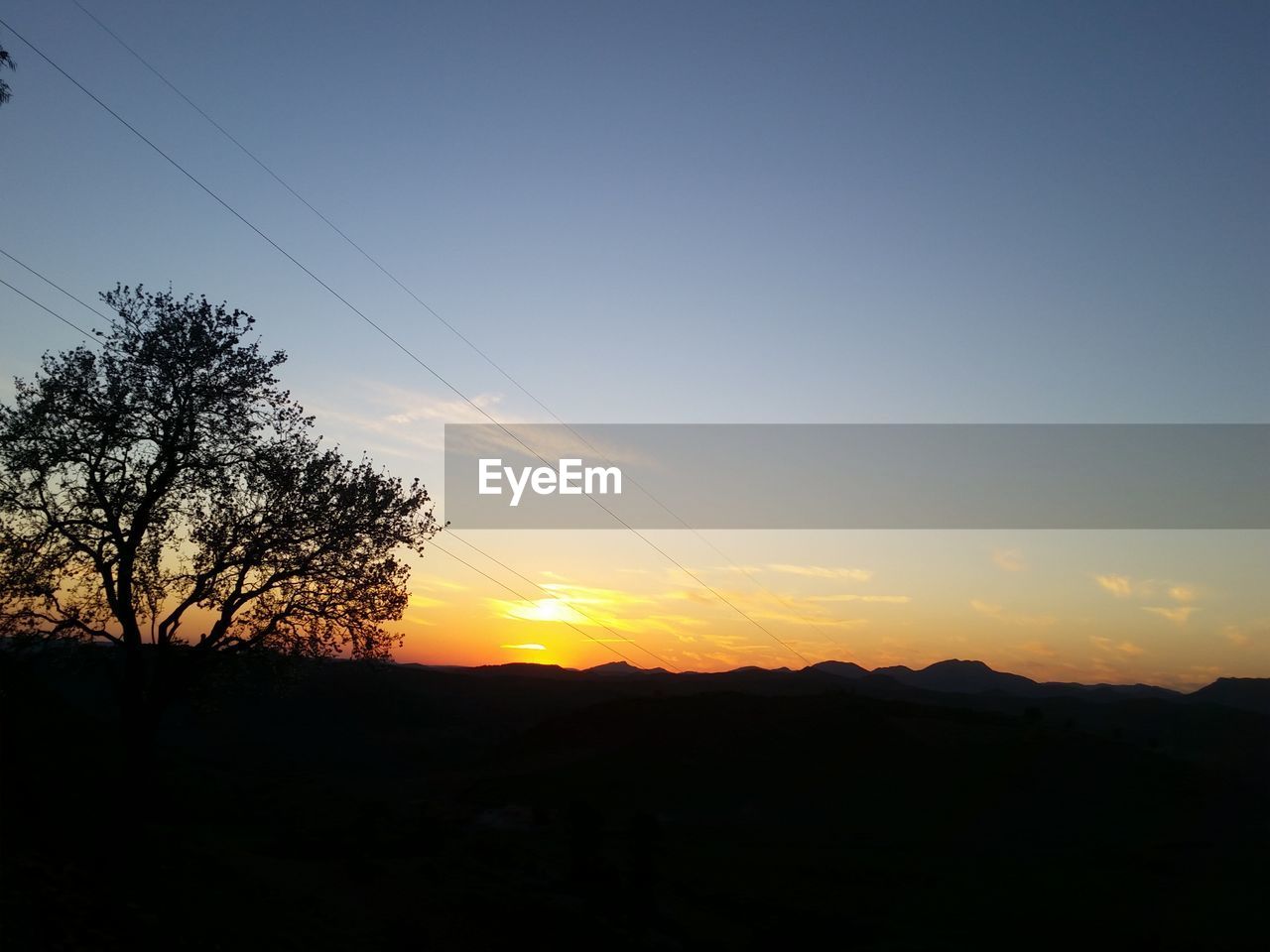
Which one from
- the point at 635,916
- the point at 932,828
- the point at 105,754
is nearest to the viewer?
the point at 635,916

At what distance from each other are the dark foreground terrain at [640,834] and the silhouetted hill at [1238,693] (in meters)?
126

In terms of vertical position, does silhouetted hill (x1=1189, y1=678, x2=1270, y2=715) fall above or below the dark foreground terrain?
below

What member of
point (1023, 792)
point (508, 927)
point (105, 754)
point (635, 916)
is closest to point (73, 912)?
point (508, 927)

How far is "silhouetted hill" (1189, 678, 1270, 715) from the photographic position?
172538 mm

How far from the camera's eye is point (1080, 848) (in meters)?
38.4

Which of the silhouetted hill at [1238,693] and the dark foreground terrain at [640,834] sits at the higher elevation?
the dark foreground terrain at [640,834]

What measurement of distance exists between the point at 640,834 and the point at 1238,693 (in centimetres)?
20608

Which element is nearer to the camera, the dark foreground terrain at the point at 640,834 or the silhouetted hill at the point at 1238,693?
the dark foreground terrain at the point at 640,834

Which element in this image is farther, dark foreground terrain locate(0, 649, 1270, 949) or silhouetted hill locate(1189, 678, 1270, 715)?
silhouetted hill locate(1189, 678, 1270, 715)

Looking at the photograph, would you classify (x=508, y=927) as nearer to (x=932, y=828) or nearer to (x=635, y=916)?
(x=635, y=916)

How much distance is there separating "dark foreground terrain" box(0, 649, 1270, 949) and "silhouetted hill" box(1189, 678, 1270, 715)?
125701 millimetres

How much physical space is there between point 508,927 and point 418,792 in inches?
1376

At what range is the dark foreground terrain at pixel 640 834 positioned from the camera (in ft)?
58.8

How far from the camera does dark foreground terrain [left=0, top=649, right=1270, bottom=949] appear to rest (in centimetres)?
1792
